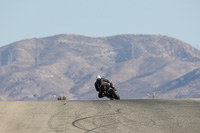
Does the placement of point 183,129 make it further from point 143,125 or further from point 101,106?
point 101,106

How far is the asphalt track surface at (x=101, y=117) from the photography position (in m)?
14.8

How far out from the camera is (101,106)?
19.0m

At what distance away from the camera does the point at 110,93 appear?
24297mm

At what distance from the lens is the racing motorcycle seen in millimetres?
24156

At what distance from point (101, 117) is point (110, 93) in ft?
25.6

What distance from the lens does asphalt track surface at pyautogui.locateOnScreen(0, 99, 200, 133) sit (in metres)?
14.8

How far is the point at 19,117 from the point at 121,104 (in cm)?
459

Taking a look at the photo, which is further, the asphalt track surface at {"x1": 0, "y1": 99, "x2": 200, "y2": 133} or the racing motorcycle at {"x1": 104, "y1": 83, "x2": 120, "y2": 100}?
the racing motorcycle at {"x1": 104, "y1": 83, "x2": 120, "y2": 100}

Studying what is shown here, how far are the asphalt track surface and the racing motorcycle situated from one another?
3672mm

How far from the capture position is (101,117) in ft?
54.2

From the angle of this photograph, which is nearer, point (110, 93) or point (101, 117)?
point (101, 117)

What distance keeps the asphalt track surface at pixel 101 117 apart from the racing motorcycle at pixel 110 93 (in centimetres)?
367

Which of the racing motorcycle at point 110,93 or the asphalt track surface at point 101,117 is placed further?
the racing motorcycle at point 110,93

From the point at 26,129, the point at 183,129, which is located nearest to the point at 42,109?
the point at 26,129
